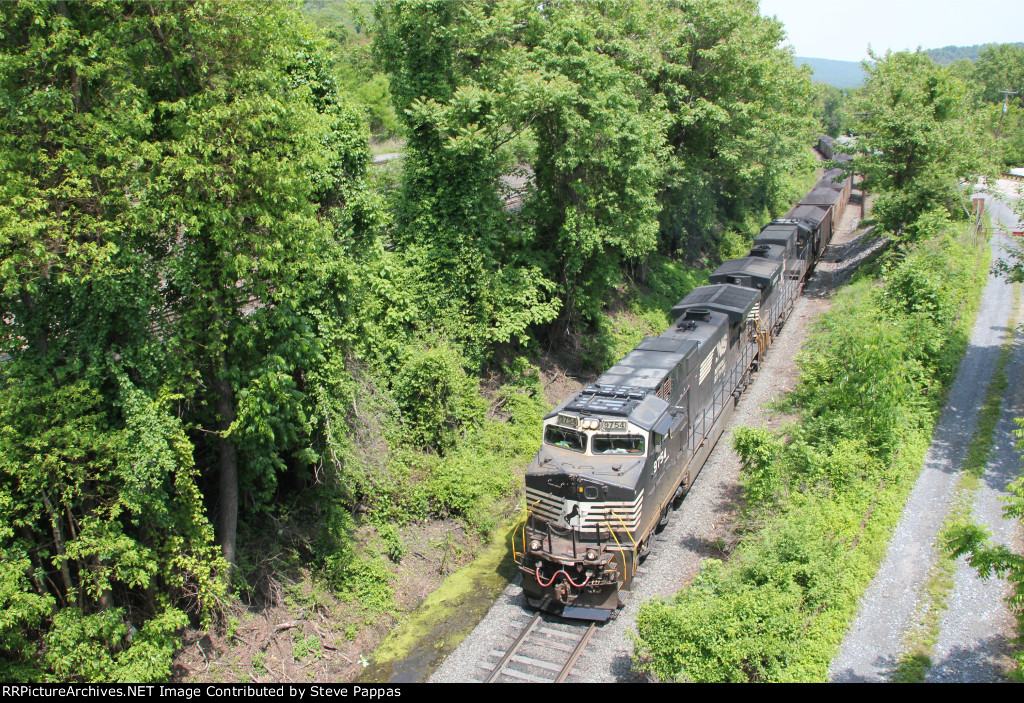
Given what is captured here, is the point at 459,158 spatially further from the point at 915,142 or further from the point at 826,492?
the point at 915,142

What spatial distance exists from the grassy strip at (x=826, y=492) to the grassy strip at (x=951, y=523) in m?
1.02

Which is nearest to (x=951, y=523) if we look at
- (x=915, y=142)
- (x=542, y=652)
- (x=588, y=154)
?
(x=542, y=652)

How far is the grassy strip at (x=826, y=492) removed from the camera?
11.1 meters

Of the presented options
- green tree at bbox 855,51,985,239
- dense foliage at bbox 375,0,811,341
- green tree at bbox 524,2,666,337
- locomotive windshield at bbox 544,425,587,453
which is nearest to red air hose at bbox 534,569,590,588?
locomotive windshield at bbox 544,425,587,453

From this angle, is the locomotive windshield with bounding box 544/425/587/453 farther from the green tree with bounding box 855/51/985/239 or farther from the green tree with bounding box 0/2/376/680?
the green tree with bounding box 855/51/985/239

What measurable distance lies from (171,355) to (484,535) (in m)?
9.31

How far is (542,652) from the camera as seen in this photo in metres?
13.1

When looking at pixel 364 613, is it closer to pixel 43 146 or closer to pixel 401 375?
pixel 401 375

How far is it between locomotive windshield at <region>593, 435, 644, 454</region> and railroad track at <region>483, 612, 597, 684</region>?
336cm

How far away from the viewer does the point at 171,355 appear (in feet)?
36.9

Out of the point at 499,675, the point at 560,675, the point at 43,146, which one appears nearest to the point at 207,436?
the point at 43,146

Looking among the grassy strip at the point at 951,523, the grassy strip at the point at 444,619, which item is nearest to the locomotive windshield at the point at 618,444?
the grassy strip at the point at 444,619

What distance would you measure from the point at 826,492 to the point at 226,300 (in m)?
13.5

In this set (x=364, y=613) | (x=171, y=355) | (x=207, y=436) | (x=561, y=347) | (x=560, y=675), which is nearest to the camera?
(x=171, y=355)
